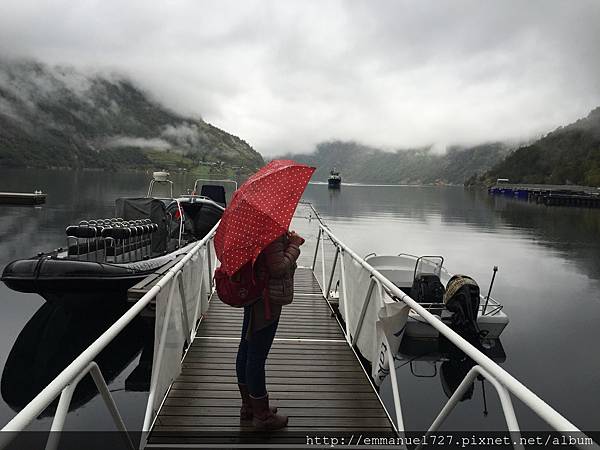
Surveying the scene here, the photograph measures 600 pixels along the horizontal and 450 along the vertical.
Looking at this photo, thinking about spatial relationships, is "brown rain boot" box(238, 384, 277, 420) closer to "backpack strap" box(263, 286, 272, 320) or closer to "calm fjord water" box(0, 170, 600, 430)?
"backpack strap" box(263, 286, 272, 320)

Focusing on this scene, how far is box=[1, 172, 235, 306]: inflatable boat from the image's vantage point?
7992 millimetres

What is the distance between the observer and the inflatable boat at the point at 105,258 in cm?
799

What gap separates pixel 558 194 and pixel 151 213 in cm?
8845

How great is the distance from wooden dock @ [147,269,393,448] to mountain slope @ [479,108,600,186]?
116 metres

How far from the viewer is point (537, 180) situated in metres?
125

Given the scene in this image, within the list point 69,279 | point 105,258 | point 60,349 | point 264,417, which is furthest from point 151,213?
point 264,417

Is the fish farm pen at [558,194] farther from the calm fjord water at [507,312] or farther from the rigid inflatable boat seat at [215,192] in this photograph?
the rigid inflatable boat seat at [215,192]

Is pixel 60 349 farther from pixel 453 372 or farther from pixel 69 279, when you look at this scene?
pixel 453 372

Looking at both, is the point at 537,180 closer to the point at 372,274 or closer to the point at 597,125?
the point at 597,125

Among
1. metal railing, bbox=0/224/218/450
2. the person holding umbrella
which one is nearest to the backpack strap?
the person holding umbrella

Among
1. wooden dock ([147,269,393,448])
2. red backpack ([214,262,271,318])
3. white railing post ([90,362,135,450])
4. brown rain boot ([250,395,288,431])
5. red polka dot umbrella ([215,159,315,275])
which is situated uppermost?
red polka dot umbrella ([215,159,315,275])

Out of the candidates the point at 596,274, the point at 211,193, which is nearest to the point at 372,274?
the point at 211,193

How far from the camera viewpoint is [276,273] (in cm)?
304

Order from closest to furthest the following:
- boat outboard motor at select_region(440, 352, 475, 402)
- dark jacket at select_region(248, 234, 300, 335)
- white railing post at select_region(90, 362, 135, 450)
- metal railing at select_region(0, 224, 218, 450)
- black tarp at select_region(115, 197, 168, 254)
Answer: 1. metal railing at select_region(0, 224, 218, 450)
2. white railing post at select_region(90, 362, 135, 450)
3. dark jacket at select_region(248, 234, 300, 335)
4. boat outboard motor at select_region(440, 352, 475, 402)
5. black tarp at select_region(115, 197, 168, 254)
